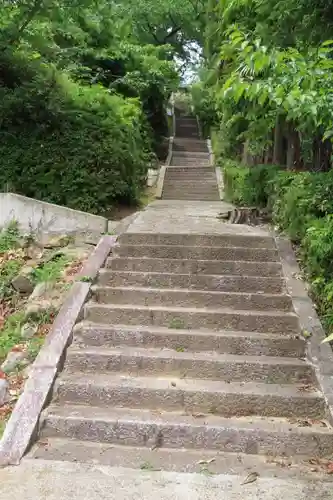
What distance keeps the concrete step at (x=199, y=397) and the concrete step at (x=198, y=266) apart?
1.78 meters

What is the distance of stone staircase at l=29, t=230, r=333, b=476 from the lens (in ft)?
11.9

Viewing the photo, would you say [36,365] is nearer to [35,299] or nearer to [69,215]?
[35,299]

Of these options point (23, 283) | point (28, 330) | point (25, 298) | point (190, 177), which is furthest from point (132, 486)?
point (190, 177)

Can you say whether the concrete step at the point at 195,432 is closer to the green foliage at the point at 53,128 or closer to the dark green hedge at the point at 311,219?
the dark green hedge at the point at 311,219

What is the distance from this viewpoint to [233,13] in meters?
7.58

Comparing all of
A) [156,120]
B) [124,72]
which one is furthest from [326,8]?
[156,120]

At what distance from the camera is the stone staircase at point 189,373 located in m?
3.62

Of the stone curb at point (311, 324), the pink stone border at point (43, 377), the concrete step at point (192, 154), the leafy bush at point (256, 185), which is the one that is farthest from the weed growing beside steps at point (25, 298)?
the concrete step at point (192, 154)

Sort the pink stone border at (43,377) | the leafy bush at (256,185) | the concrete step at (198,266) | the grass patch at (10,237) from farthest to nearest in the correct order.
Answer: the leafy bush at (256,185), the grass patch at (10,237), the concrete step at (198,266), the pink stone border at (43,377)

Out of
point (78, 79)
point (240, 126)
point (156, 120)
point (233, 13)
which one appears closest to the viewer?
point (233, 13)

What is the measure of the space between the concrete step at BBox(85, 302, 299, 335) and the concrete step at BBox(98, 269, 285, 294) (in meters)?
0.44

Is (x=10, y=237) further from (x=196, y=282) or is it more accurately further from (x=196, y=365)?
(x=196, y=365)

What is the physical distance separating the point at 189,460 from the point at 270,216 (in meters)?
5.23

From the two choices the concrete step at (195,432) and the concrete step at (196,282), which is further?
the concrete step at (196,282)
